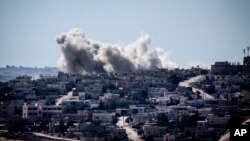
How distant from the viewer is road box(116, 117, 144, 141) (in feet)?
229

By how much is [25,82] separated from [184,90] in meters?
26.0

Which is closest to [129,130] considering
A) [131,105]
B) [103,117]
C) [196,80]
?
[103,117]

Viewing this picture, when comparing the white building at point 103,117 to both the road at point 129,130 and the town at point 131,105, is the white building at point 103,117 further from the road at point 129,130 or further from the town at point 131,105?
the road at point 129,130

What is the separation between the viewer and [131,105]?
3462 inches

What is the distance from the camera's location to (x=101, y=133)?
229 ft

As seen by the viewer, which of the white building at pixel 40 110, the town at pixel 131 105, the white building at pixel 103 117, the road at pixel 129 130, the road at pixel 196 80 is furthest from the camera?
the road at pixel 196 80

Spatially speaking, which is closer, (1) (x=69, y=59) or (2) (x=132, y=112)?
(2) (x=132, y=112)

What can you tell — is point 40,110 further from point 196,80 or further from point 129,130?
point 196,80

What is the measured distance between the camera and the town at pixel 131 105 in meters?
70.1

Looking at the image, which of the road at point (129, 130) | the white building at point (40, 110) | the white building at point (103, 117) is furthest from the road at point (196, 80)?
the white building at point (40, 110)

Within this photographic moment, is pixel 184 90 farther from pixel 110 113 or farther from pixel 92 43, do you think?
pixel 92 43

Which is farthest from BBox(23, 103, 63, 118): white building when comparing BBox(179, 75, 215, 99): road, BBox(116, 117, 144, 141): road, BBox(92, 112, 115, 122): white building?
BBox(179, 75, 215, 99): road

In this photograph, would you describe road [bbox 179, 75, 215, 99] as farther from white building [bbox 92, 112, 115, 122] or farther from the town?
white building [bbox 92, 112, 115, 122]

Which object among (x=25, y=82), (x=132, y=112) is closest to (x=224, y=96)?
(x=132, y=112)
